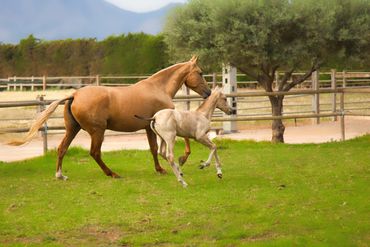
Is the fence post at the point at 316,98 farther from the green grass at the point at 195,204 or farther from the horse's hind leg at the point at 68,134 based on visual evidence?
the horse's hind leg at the point at 68,134

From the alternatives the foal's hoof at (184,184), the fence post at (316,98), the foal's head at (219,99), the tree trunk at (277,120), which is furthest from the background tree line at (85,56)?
the foal's hoof at (184,184)

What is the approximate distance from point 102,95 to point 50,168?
7.29 ft

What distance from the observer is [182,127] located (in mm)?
9609

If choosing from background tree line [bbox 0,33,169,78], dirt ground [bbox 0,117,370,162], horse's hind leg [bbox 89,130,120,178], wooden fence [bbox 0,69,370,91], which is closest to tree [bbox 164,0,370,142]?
dirt ground [bbox 0,117,370,162]

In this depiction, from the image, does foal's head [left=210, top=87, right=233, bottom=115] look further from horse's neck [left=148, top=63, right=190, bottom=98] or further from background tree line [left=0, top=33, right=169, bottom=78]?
background tree line [left=0, top=33, right=169, bottom=78]

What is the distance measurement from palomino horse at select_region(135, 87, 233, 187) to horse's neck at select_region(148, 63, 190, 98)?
873 mm

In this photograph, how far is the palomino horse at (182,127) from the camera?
30.7ft

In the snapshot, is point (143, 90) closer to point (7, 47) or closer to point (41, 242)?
point (41, 242)

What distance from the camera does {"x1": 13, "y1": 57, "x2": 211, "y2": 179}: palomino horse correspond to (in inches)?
401

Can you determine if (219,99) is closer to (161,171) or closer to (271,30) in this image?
(161,171)

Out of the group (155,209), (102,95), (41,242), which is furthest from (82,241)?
(102,95)

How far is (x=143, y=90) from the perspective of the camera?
10.7 meters

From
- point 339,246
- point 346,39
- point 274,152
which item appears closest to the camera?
point 339,246

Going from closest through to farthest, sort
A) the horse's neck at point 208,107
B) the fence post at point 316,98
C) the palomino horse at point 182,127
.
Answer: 1. the palomino horse at point 182,127
2. the horse's neck at point 208,107
3. the fence post at point 316,98
